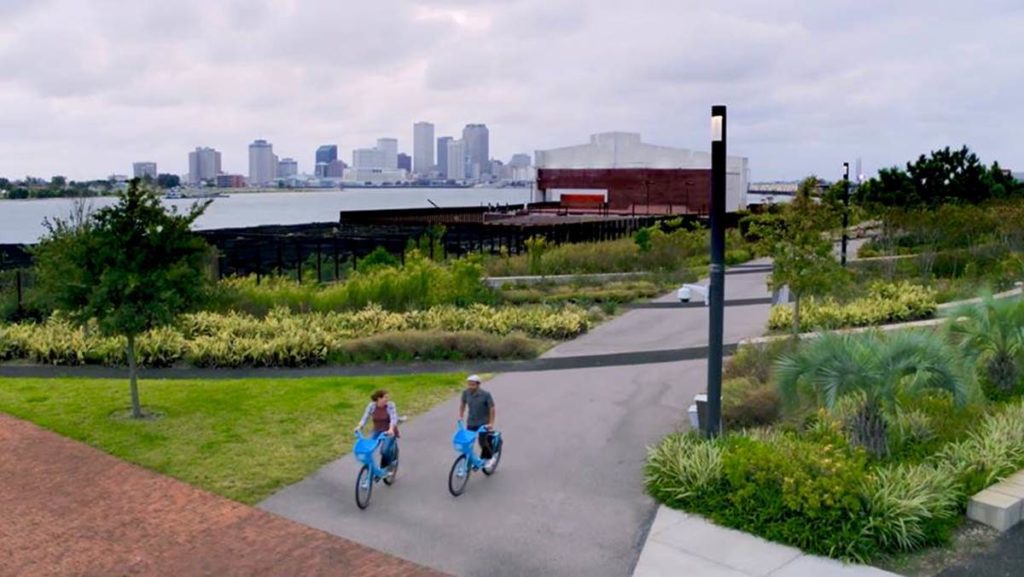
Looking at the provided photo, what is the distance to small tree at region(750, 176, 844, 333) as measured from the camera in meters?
16.4

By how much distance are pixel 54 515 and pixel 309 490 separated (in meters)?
2.49

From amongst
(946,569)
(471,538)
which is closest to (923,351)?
(946,569)

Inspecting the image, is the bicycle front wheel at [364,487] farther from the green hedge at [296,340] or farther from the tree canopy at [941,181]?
the tree canopy at [941,181]

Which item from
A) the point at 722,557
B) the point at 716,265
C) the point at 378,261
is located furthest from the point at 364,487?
the point at 378,261

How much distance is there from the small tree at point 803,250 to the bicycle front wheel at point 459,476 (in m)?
8.33

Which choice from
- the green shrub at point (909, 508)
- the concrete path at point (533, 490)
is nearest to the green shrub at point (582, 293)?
the concrete path at point (533, 490)

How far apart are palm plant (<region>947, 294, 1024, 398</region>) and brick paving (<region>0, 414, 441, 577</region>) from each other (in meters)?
8.99

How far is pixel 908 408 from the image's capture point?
11.5m

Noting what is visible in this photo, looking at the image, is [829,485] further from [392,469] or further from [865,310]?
[865,310]

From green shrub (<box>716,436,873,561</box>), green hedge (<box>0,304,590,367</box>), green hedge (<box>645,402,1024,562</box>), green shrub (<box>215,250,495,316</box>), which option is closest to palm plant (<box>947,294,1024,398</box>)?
green hedge (<box>645,402,1024,562</box>)

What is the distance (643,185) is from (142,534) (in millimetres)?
70876

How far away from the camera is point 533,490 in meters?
10.1

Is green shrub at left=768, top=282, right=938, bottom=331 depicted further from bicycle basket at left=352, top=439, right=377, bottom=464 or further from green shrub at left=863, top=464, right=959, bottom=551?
bicycle basket at left=352, top=439, right=377, bottom=464

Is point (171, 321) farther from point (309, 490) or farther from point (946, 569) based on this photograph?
point (946, 569)
